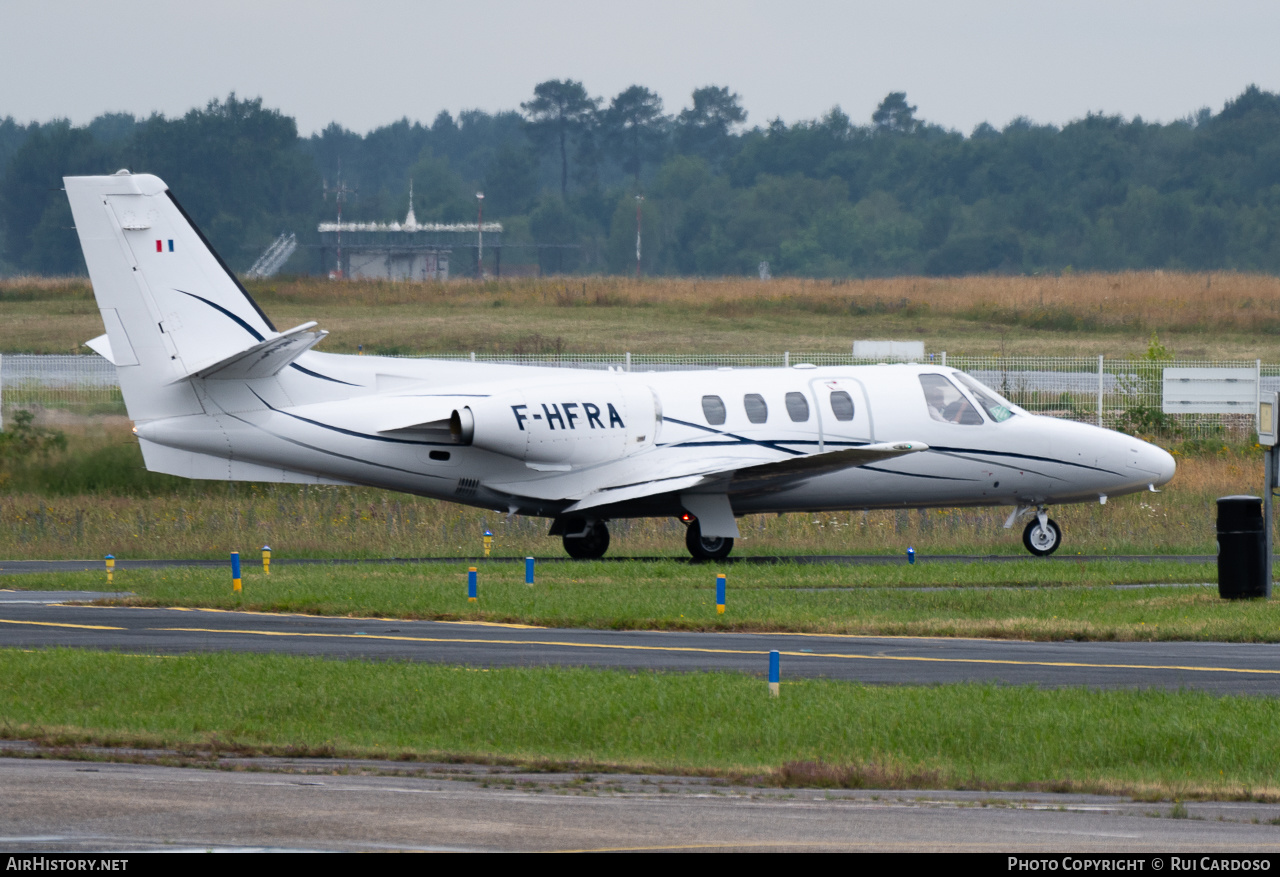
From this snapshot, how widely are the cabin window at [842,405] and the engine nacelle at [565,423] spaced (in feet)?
8.79


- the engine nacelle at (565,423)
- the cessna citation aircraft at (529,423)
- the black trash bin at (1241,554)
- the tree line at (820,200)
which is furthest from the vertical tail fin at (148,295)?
the tree line at (820,200)

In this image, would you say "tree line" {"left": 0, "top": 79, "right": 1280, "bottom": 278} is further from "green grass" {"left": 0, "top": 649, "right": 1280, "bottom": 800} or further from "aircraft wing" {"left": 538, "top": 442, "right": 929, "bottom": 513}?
"green grass" {"left": 0, "top": 649, "right": 1280, "bottom": 800}

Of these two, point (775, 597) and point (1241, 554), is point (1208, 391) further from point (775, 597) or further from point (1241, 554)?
point (775, 597)

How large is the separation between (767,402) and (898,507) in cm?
269

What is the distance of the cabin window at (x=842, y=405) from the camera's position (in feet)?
83.9

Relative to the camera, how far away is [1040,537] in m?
26.5

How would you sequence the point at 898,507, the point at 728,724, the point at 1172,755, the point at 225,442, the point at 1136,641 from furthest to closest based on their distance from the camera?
Result: the point at 898,507, the point at 225,442, the point at 1136,641, the point at 728,724, the point at 1172,755

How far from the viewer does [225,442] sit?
2402cm

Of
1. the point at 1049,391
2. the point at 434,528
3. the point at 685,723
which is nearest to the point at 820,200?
the point at 1049,391

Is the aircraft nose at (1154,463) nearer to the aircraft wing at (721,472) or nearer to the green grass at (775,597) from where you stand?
the green grass at (775,597)

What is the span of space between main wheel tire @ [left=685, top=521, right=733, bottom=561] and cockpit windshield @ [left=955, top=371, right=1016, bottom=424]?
4.54 meters

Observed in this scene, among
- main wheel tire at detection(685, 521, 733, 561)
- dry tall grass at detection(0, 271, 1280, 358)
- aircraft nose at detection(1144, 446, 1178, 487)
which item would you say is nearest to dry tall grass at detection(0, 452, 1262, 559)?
aircraft nose at detection(1144, 446, 1178, 487)

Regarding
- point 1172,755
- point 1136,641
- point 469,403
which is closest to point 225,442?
point 469,403
